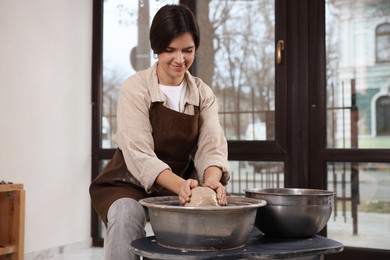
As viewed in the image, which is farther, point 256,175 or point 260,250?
point 256,175

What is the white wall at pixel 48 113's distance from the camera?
2893 millimetres

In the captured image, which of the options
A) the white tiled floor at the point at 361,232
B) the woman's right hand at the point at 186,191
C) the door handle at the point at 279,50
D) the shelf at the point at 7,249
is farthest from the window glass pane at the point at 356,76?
the shelf at the point at 7,249

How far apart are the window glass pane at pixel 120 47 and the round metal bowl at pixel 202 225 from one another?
2222 mm

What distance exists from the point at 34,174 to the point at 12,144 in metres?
0.26

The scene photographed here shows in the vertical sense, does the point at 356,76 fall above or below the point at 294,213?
above

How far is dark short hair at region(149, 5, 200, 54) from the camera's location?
1674 mm

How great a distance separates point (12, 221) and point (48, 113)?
82 centimetres

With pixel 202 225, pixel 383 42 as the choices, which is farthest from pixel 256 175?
pixel 202 225

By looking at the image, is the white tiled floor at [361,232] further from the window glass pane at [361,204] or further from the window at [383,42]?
the window at [383,42]

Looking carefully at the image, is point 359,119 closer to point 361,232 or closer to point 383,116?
point 383,116

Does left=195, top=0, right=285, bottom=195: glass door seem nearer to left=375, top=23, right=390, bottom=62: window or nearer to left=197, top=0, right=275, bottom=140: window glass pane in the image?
left=197, top=0, right=275, bottom=140: window glass pane

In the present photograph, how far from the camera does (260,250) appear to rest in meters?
1.38

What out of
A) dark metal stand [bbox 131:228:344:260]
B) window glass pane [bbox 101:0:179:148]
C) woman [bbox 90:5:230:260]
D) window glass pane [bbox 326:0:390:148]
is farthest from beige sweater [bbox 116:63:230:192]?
window glass pane [bbox 101:0:179:148]

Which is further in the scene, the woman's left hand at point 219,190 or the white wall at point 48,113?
the white wall at point 48,113
